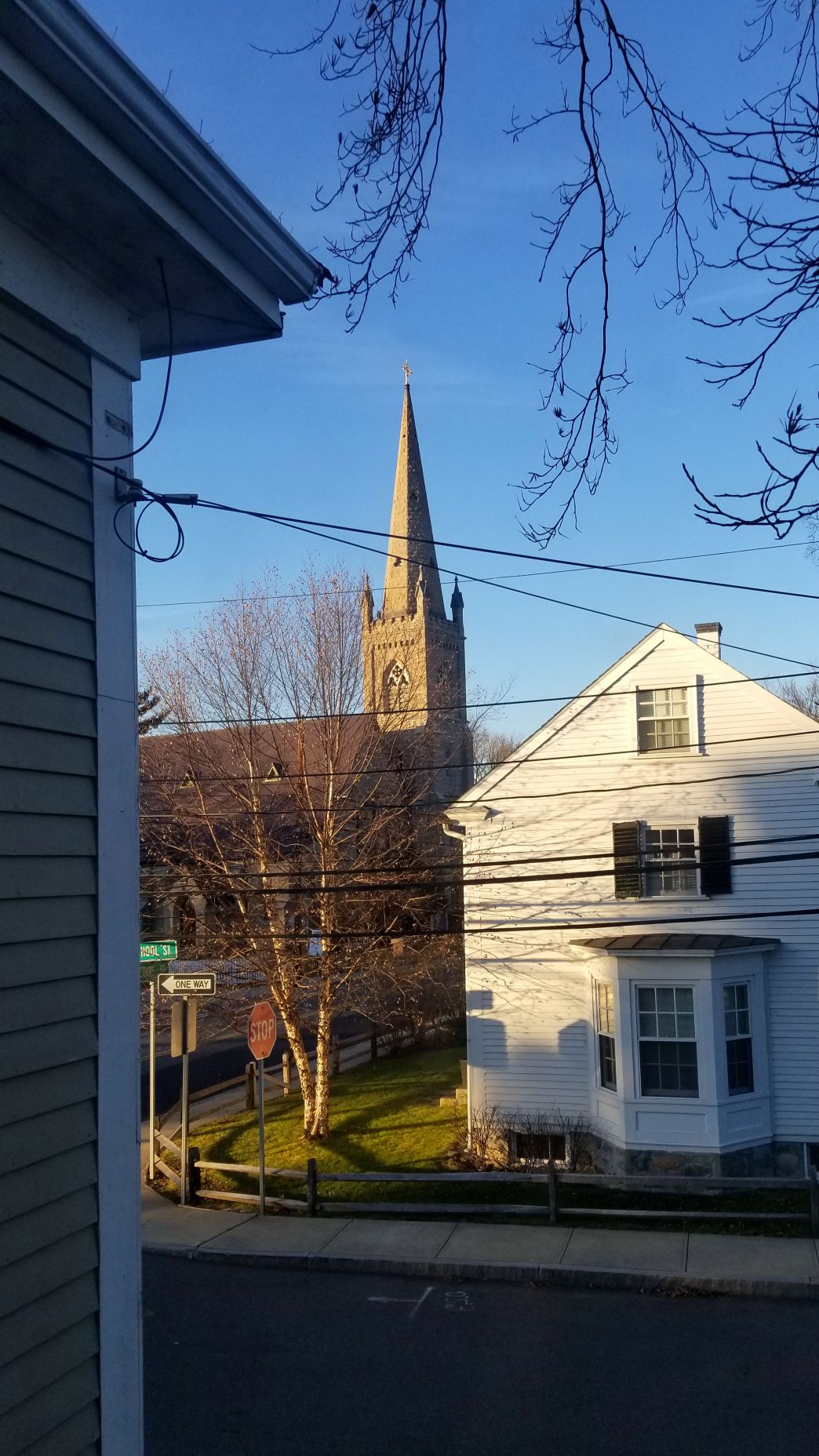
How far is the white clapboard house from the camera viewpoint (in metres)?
16.4

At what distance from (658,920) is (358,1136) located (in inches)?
255

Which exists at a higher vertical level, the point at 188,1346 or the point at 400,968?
the point at 400,968

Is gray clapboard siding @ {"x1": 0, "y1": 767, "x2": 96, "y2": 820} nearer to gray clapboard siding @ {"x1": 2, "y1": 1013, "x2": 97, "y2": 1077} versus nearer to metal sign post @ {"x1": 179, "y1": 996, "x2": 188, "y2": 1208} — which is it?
gray clapboard siding @ {"x1": 2, "y1": 1013, "x2": 97, "y2": 1077}

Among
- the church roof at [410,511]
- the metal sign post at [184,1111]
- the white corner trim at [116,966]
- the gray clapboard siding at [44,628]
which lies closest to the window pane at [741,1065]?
the metal sign post at [184,1111]

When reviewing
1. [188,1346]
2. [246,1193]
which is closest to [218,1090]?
[246,1193]

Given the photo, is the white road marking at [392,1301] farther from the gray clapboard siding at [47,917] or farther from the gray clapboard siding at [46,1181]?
the gray clapboard siding at [47,917]

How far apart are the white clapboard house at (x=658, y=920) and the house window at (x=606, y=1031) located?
1.1 inches

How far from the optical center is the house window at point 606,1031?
56.5 ft

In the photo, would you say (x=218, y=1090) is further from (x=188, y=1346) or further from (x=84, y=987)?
(x=84, y=987)

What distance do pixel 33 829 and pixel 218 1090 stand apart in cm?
2126

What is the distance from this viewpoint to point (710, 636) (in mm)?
18953

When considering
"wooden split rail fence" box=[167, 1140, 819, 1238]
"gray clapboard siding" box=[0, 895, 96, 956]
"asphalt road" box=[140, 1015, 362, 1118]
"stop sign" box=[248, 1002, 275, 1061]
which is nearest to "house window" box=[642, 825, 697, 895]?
"wooden split rail fence" box=[167, 1140, 819, 1238]

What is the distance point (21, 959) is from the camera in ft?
10.9

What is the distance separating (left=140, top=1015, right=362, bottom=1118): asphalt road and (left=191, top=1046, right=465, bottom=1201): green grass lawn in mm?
2380
